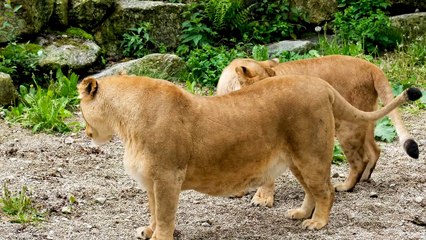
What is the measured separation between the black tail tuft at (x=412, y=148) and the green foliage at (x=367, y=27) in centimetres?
638

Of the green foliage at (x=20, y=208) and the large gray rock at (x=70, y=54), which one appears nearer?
the green foliage at (x=20, y=208)

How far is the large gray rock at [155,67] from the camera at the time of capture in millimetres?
10461

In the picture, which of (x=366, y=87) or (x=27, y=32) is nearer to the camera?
(x=366, y=87)

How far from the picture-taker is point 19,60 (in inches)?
398

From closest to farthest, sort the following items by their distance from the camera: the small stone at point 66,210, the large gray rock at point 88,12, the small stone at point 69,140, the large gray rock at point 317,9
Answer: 1. the small stone at point 66,210
2. the small stone at point 69,140
3. the large gray rock at point 88,12
4. the large gray rock at point 317,9

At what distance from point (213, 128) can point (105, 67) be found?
6141 mm

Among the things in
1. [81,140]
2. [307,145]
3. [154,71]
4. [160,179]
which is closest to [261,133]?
[307,145]

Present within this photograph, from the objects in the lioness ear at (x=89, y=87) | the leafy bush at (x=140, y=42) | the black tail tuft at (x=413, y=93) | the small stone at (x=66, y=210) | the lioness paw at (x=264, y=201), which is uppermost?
the black tail tuft at (x=413, y=93)

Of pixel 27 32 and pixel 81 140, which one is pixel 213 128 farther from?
pixel 27 32

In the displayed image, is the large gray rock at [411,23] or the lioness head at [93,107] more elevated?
the lioness head at [93,107]

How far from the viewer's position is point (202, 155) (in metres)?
5.22

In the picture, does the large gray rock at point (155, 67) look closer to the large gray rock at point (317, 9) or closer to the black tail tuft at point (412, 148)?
the large gray rock at point (317, 9)

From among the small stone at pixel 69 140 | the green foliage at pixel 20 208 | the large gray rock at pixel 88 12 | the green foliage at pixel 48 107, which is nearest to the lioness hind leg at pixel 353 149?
the green foliage at pixel 20 208

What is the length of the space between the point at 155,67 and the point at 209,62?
2.79 ft
